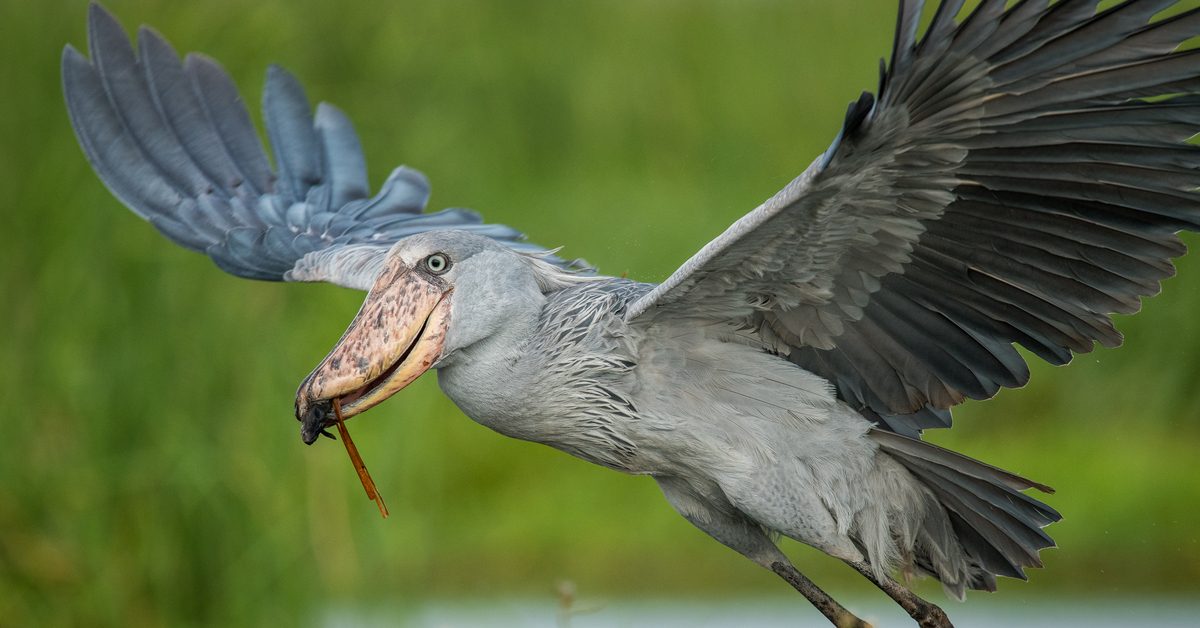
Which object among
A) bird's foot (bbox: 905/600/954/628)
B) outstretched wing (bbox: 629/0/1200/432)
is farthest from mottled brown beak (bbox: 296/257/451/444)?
bird's foot (bbox: 905/600/954/628)

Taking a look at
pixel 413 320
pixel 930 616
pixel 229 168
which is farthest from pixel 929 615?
pixel 229 168

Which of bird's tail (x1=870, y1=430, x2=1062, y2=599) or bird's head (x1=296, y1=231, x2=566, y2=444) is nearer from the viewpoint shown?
bird's head (x1=296, y1=231, x2=566, y2=444)

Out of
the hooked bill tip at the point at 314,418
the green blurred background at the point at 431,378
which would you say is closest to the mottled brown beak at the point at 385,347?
the hooked bill tip at the point at 314,418

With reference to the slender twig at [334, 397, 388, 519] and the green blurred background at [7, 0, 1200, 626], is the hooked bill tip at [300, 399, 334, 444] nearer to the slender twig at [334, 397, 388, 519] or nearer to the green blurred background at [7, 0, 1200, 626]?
the slender twig at [334, 397, 388, 519]

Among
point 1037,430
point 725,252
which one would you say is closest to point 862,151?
point 725,252

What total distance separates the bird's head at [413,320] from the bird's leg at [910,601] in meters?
1.22

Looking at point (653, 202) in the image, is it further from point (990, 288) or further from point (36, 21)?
point (990, 288)

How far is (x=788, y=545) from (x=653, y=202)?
8.29ft

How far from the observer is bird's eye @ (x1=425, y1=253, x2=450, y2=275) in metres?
4.20

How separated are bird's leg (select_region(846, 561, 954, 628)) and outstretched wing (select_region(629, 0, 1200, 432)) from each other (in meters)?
0.45

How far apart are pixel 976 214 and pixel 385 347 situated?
1532 mm

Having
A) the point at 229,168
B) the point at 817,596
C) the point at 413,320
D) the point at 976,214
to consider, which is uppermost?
the point at 976,214

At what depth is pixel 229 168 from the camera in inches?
226

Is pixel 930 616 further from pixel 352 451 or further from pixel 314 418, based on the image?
pixel 314 418
